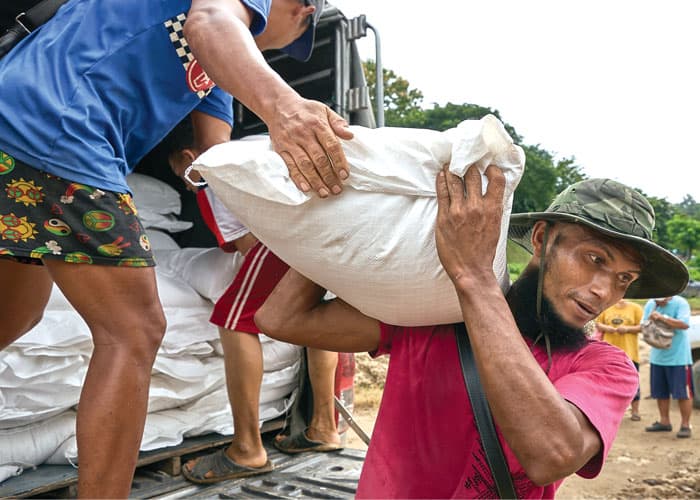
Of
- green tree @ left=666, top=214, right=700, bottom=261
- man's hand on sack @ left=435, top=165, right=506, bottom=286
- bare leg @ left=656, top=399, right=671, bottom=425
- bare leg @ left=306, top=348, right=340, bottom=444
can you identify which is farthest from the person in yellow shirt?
green tree @ left=666, top=214, right=700, bottom=261

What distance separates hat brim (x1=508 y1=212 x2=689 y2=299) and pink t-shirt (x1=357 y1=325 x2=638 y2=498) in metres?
0.23

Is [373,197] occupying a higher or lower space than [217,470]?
higher

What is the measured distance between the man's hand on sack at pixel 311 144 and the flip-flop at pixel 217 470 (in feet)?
5.33

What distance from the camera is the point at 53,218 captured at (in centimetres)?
135

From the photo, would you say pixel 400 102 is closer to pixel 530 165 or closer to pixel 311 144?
pixel 530 165

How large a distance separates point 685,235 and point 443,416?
1336 inches

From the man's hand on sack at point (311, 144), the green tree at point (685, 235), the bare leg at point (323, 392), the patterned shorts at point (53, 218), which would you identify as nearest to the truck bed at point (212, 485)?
the bare leg at point (323, 392)

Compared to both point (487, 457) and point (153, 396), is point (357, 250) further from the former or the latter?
point (153, 396)

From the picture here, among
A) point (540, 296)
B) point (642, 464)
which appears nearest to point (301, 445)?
point (540, 296)

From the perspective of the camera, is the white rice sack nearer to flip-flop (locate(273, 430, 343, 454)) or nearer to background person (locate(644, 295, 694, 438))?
flip-flop (locate(273, 430, 343, 454))

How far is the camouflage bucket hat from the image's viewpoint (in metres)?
1.41

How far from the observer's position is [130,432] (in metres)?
1.30

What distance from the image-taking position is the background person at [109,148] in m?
1.23

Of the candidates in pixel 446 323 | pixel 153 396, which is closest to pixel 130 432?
pixel 446 323
